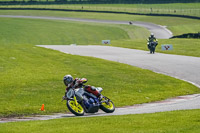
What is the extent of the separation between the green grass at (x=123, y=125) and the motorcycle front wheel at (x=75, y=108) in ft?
4.96

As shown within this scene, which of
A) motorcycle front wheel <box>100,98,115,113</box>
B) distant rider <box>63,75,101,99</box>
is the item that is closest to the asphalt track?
motorcycle front wheel <box>100,98,115,113</box>

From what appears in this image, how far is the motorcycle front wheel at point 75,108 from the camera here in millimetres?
15547

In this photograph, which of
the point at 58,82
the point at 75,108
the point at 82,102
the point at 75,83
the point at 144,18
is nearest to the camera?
the point at 75,108

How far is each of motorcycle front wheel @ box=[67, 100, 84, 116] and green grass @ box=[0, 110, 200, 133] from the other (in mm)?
1512

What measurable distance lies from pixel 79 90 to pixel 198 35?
43.1 meters

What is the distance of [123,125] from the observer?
12.4 meters

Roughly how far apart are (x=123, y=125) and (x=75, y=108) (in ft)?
11.7

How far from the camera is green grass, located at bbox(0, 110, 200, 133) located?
455 inches

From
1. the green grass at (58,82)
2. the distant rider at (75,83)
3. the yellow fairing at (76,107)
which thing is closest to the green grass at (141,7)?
the green grass at (58,82)

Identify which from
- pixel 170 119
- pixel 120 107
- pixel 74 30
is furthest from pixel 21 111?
pixel 74 30

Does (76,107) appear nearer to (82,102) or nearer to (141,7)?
(82,102)

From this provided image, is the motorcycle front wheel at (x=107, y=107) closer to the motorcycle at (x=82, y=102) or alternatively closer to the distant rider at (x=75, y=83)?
the motorcycle at (x=82, y=102)

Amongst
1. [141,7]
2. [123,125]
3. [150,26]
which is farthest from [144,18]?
[123,125]

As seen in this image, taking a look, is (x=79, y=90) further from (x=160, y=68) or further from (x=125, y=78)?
(x=160, y=68)
